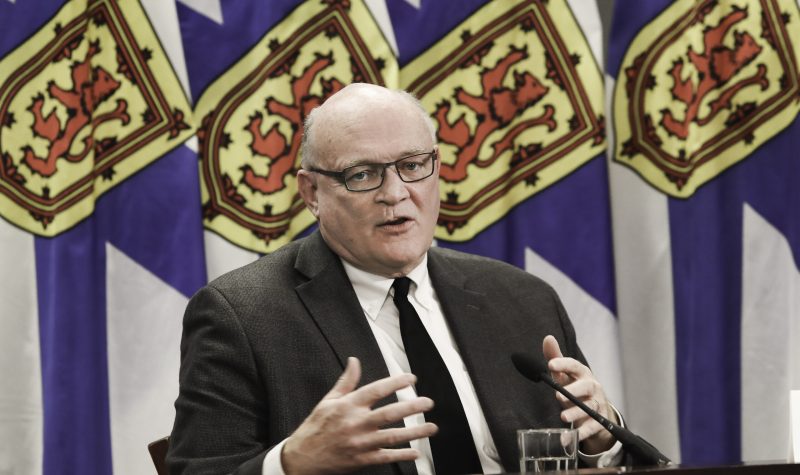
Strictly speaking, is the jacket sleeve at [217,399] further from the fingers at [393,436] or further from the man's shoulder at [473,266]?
the man's shoulder at [473,266]

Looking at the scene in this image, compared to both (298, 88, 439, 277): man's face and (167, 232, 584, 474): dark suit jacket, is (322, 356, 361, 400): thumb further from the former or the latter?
(298, 88, 439, 277): man's face

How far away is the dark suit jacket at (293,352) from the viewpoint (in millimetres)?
1900

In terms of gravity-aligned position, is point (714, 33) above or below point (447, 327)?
above

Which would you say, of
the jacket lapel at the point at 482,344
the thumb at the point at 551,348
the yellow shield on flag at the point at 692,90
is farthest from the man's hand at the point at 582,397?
the yellow shield on flag at the point at 692,90

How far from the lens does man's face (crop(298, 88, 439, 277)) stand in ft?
6.91

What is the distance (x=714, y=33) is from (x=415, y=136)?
4.68 feet

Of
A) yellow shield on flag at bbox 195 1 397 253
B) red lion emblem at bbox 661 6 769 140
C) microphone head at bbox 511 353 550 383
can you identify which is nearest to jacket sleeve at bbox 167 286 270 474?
microphone head at bbox 511 353 550 383

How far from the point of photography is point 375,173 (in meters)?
2.12

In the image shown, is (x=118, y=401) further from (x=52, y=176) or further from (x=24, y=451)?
(x=52, y=176)

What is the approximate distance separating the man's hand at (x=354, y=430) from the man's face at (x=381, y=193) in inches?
21.8

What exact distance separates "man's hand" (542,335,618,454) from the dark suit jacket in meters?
0.19

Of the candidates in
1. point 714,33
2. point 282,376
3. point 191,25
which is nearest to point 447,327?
point 282,376

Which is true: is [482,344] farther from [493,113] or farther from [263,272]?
[493,113]

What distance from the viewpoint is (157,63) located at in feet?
9.38
